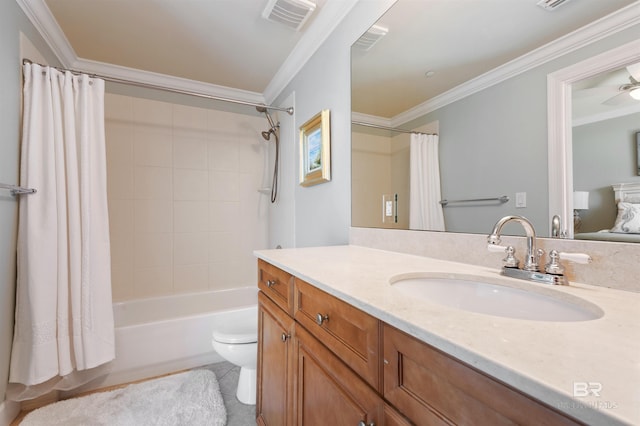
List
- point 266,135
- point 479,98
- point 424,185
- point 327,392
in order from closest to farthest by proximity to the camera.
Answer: point 327,392, point 479,98, point 424,185, point 266,135

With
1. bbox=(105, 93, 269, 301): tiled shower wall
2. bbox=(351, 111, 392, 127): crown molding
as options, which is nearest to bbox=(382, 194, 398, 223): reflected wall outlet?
bbox=(351, 111, 392, 127): crown molding

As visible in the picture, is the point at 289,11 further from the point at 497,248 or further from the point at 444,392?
the point at 444,392

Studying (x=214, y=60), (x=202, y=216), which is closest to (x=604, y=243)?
(x=214, y=60)

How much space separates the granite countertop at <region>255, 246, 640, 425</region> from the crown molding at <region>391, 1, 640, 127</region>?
2.02ft

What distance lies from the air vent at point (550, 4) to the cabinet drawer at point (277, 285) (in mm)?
1094

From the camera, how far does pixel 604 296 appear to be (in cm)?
60

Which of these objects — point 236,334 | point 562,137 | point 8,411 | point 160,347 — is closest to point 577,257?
point 562,137

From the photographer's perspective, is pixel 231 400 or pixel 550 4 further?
pixel 231 400

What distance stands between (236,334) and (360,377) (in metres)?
1.19

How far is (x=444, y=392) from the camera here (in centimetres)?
42

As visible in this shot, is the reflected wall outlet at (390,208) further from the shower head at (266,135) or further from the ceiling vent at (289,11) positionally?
the shower head at (266,135)

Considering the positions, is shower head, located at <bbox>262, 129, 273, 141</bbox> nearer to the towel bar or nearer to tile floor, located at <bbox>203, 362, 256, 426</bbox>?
the towel bar

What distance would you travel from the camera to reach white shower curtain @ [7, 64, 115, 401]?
4.78 ft

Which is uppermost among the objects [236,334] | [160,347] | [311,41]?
[311,41]
